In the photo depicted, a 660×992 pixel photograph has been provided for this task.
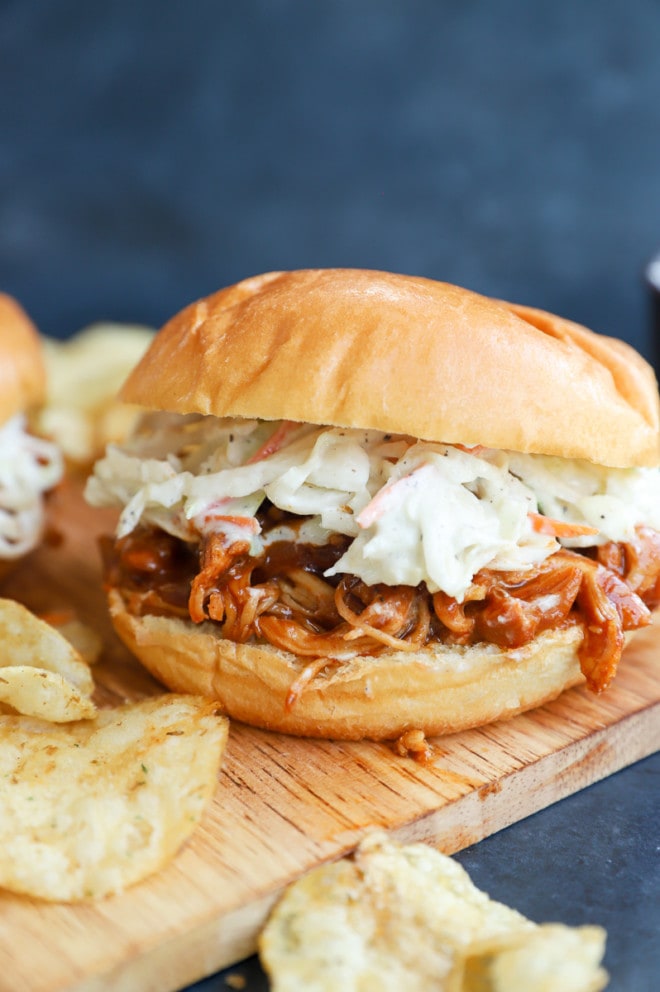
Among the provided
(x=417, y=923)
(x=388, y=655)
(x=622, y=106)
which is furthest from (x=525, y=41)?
(x=417, y=923)

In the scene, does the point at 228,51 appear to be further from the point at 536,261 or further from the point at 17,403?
the point at 17,403

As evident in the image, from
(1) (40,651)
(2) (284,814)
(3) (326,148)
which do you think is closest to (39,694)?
(1) (40,651)

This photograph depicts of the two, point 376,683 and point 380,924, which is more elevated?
point 376,683

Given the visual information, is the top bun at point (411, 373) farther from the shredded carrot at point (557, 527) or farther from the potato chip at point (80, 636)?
the potato chip at point (80, 636)

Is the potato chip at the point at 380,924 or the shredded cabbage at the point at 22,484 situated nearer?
the potato chip at the point at 380,924

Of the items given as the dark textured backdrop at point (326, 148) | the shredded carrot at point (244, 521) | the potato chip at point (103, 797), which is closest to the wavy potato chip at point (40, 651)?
the potato chip at point (103, 797)

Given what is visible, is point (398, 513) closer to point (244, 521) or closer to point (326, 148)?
point (244, 521)
